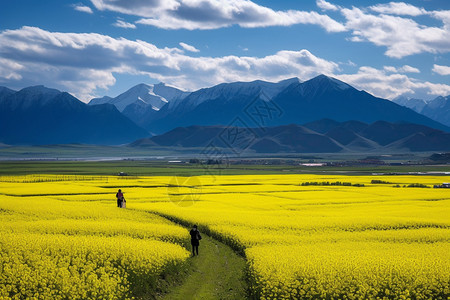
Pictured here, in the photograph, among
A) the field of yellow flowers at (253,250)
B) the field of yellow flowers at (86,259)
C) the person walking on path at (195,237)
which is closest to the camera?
the field of yellow flowers at (86,259)

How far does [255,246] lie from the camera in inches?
947

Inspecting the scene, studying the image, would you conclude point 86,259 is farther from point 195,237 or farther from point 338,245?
point 338,245

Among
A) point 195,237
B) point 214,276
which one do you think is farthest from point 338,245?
point 195,237

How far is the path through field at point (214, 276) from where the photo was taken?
757 inches

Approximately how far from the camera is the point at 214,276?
2184 cm

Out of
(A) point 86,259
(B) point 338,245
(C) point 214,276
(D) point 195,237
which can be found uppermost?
(D) point 195,237

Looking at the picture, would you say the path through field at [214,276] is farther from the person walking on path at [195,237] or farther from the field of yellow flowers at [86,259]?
the field of yellow flowers at [86,259]

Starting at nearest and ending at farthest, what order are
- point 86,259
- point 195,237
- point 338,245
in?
point 86,259 < point 338,245 < point 195,237

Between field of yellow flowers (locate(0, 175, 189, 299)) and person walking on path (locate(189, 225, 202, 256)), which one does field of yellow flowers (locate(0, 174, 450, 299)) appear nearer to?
field of yellow flowers (locate(0, 175, 189, 299))

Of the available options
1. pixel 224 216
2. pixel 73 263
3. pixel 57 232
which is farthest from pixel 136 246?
pixel 224 216

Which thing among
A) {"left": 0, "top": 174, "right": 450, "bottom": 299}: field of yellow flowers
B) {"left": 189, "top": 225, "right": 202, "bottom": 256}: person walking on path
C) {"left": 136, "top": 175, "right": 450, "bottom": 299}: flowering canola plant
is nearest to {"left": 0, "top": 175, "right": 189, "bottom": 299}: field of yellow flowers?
{"left": 0, "top": 174, "right": 450, "bottom": 299}: field of yellow flowers

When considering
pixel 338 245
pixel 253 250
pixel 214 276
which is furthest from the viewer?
pixel 338 245

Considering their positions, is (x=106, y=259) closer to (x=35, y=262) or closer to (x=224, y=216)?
(x=35, y=262)

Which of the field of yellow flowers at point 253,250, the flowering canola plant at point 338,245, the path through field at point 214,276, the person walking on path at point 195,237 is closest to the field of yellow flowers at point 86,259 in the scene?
the field of yellow flowers at point 253,250
